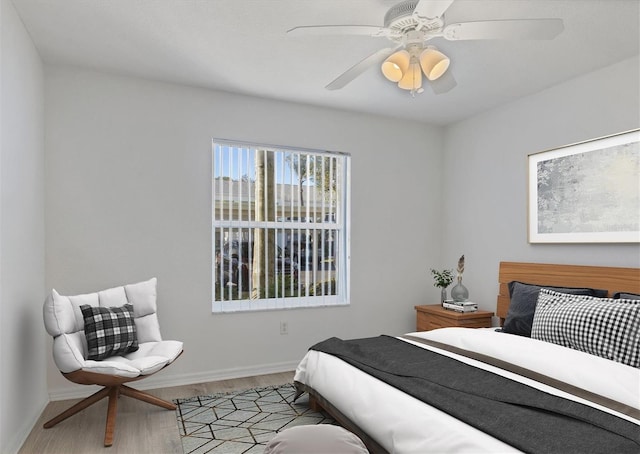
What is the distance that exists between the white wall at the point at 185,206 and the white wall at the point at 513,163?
0.61m

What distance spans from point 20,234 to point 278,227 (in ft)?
6.90

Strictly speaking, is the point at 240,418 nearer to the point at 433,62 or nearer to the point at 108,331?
the point at 108,331

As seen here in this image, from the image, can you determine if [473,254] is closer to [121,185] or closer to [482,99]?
[482,99]

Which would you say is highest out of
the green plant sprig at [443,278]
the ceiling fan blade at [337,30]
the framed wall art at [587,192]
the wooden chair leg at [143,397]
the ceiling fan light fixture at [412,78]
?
the ceiling fan blade at [337,30]

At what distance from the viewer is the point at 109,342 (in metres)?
2.97

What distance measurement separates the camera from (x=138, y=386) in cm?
362

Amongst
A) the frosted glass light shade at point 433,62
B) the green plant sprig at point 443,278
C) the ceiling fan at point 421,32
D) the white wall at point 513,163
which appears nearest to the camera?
the ceiling fan at point 421,32

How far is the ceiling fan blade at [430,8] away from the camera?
1855 millimetres

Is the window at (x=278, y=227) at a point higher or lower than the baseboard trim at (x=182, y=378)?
higher

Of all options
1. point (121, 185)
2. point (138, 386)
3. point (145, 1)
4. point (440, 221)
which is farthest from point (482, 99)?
point (138, 386)

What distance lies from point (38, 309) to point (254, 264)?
1725 mm

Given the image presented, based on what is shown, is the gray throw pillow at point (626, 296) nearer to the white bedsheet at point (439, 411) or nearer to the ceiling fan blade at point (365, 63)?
the white bedsheet at point (439, 411)

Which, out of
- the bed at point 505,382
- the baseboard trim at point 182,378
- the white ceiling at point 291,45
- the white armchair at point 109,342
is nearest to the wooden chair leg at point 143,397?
the white armchair at point 109,342

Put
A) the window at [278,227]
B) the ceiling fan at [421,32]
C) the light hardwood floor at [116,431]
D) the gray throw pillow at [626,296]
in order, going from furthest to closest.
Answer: the window at [278,227] < the gray throw pillow at [626,296] < the light hardwood floor at [116,431] < the ceiling fan at [421,32]
